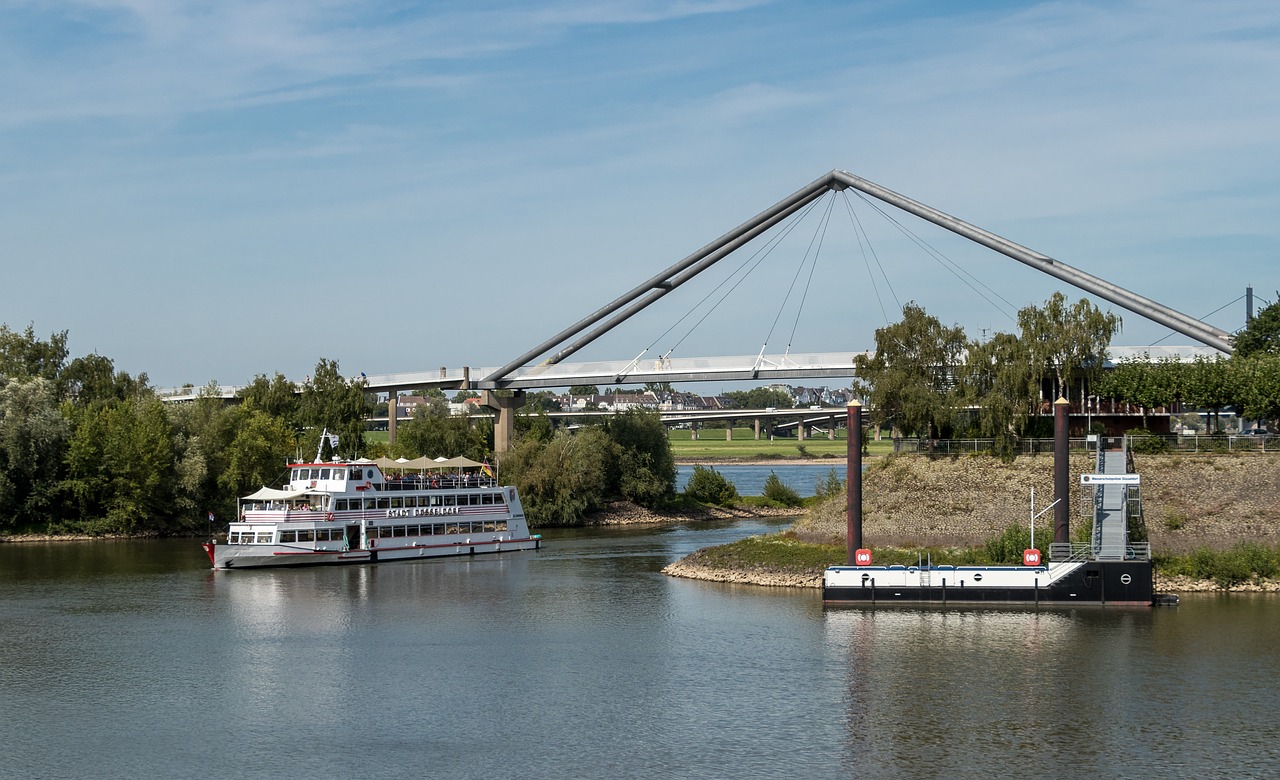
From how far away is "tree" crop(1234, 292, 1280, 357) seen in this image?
62125 millimetres

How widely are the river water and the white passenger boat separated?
8.76 meters

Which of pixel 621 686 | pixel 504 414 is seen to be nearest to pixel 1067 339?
pixel 621 686

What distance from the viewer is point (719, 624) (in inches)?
1694

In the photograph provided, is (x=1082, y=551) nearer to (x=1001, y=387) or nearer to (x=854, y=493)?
(x=854, y=493)

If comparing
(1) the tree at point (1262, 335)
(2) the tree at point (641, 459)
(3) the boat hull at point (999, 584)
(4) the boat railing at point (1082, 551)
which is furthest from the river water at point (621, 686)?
(2) the tree at point (641, 459)

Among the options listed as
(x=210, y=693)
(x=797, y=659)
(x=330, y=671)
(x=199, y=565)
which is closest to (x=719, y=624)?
(x=797, y=659)

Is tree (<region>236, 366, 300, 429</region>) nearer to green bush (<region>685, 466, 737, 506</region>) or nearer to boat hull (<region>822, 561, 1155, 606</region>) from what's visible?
green bush (<region>685, 466, 737, 506</region>)

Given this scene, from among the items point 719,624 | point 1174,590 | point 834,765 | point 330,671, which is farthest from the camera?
point 1174,590

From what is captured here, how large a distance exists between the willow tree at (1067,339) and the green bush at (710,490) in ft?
132

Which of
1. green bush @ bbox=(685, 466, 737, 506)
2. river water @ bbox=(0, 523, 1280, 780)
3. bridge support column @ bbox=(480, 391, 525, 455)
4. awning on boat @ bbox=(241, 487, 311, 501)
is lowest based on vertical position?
river water @ bbox=(0, 523, 1280, 780)

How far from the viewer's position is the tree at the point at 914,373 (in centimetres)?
5888

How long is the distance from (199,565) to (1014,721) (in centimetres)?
4398

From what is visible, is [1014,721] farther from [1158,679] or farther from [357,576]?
[357,576]

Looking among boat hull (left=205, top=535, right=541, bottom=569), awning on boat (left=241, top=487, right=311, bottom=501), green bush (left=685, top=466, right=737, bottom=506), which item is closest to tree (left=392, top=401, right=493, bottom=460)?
green bush (left=685, top=466, right=737, bottom=506)
